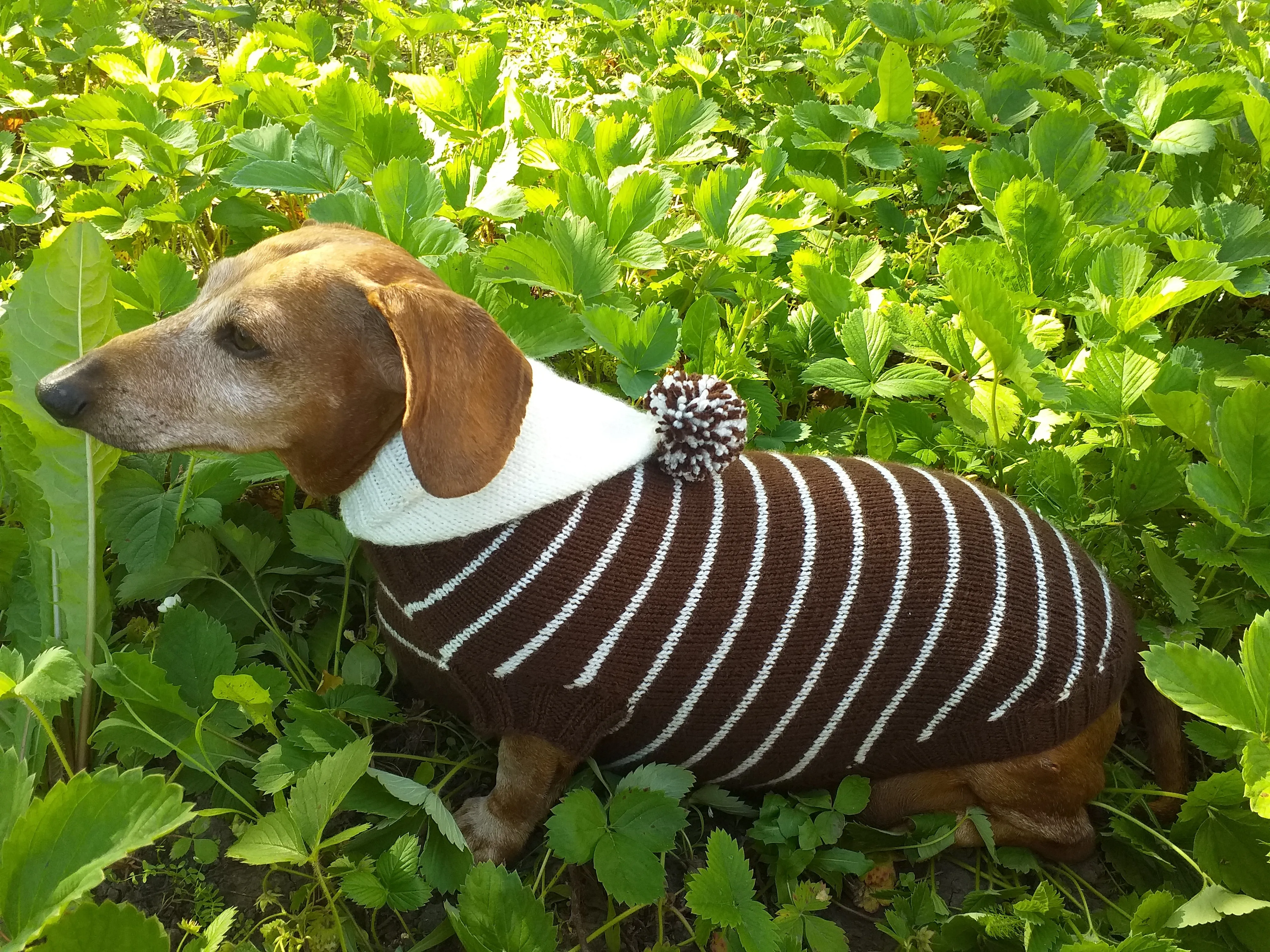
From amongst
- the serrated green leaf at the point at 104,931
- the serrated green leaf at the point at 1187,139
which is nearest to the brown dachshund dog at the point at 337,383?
the serrated green leaf at the point at 104,931

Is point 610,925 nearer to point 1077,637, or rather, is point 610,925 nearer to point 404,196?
point 1077,637

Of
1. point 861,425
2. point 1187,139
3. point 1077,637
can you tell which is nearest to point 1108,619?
point 1077,637

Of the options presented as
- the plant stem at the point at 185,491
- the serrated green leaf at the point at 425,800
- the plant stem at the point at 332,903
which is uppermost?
the plant stem at the point at 185,491

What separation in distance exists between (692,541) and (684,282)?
159 cm

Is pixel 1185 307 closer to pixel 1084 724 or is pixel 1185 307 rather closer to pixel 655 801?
pixel 1084 724

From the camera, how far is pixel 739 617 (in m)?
1.80

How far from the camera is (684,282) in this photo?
3.17 m

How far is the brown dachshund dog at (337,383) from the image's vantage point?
1579mm

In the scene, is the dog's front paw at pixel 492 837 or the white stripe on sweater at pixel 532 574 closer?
the white stripe on sweater at pixel 532 574

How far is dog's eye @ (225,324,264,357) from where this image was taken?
1701mm

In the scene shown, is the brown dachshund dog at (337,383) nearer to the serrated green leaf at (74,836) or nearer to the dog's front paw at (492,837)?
the dog's front paw at (492,837)

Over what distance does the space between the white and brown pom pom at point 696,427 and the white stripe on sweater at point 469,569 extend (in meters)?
0.35

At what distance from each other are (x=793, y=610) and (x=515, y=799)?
77cm

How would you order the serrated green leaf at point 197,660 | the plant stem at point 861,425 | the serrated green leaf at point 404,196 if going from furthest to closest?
the plant stem at point 861,425 < the serrated green leaf at point 404,196 < the serrated green leaf at point 197,660
